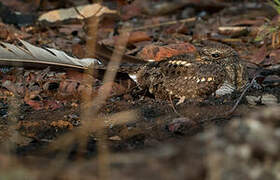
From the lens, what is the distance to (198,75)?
3.94 meters

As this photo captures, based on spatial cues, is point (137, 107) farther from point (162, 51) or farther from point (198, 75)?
point (162, 51)

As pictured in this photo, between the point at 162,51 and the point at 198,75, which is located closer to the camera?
the point at 198,75

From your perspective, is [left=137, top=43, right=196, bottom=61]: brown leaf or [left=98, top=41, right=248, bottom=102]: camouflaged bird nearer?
[left=98, top=41, right=248, bottom=102]: camouflaged bird

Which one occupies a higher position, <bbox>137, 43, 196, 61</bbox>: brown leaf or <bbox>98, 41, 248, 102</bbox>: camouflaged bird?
<bbox>137, 43, 196, 61</bbox>: brown leaf

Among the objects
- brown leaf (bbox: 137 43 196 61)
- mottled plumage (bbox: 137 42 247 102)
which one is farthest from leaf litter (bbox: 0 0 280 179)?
mottled plumage (bbox: 137 42 247 102)

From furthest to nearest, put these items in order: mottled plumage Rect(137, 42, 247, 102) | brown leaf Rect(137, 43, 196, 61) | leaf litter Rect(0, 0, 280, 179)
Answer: brown leaf Rect(137, 43, 196, 61)
mottled plumage Rect(137, 42, 247, 102)
leaf litter Rect(0, 0, 280, 179)

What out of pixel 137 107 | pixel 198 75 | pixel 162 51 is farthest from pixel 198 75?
pixel 162 51

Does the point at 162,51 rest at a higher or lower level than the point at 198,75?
higher

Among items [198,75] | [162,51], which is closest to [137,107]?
[198,75]

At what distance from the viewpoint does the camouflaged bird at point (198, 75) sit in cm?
392

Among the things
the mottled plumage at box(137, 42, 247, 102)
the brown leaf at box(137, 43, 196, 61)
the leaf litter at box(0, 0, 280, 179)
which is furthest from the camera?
→ the brown leaf at box(137, 43, 196, 61)

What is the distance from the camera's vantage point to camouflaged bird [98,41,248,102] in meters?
3.92

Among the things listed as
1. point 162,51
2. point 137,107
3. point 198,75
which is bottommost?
point 137,107

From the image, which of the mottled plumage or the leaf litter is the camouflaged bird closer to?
the mottled plumage
